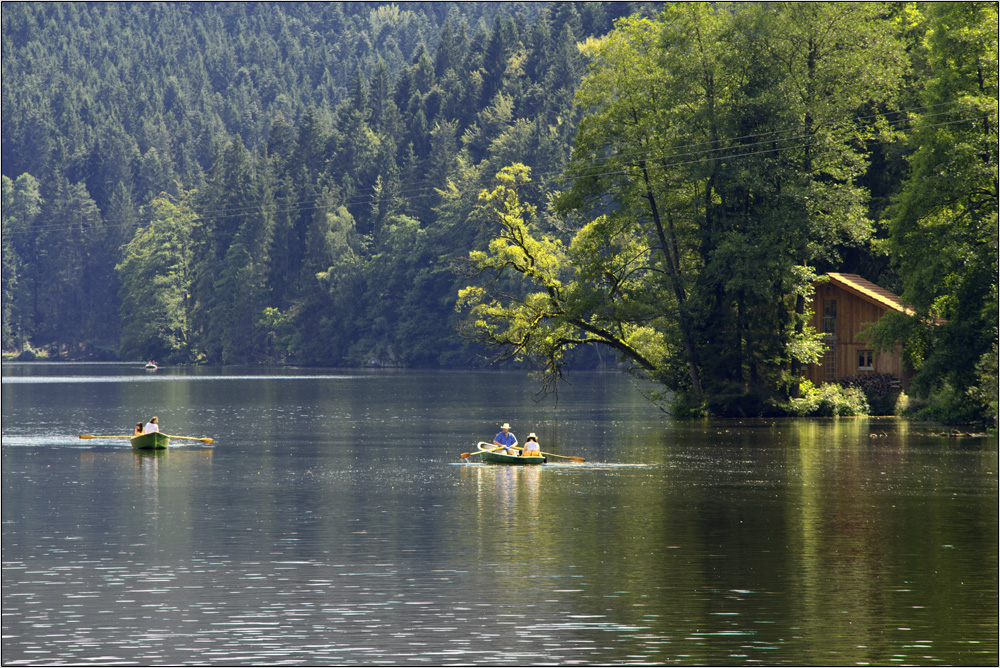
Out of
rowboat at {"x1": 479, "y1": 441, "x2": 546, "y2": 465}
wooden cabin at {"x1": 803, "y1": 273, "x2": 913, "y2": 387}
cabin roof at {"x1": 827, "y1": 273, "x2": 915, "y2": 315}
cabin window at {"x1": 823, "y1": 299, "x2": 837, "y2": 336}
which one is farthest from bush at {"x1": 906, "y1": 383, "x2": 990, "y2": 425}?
rowboat at {"x1": 479, "y1": 441, "x2": 546, "y2": 465}

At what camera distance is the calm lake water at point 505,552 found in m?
21.3

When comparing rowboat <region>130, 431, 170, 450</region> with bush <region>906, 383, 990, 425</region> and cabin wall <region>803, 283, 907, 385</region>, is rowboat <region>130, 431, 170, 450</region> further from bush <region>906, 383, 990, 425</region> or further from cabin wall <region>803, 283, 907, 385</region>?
cabin wall <region>803, 283, 907, 385</region>

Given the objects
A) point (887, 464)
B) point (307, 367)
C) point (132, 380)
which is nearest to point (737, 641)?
point (887, 464)

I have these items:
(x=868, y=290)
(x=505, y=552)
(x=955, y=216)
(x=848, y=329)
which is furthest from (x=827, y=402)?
(x=505, y=552)

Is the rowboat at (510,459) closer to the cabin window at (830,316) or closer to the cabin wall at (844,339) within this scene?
the cabin wall at (844,339)

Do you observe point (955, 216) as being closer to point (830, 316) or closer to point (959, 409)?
point (959, 409)

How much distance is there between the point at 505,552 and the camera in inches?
1148

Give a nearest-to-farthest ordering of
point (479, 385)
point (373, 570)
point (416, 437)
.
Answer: point (373, 570), point (416, 437), point (479, 385)

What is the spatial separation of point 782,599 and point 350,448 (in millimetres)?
33468

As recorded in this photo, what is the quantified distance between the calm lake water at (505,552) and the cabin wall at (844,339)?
645 inches

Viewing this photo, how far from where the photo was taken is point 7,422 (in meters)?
71.9

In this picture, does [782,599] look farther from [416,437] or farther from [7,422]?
[7,422]

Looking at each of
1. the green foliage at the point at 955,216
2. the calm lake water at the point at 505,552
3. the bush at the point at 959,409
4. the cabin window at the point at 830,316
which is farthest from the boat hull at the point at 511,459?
the cabin window at the point at 830,316

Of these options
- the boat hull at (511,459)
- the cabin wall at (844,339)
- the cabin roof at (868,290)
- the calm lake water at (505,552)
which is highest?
the cabin roof at (868,290)
